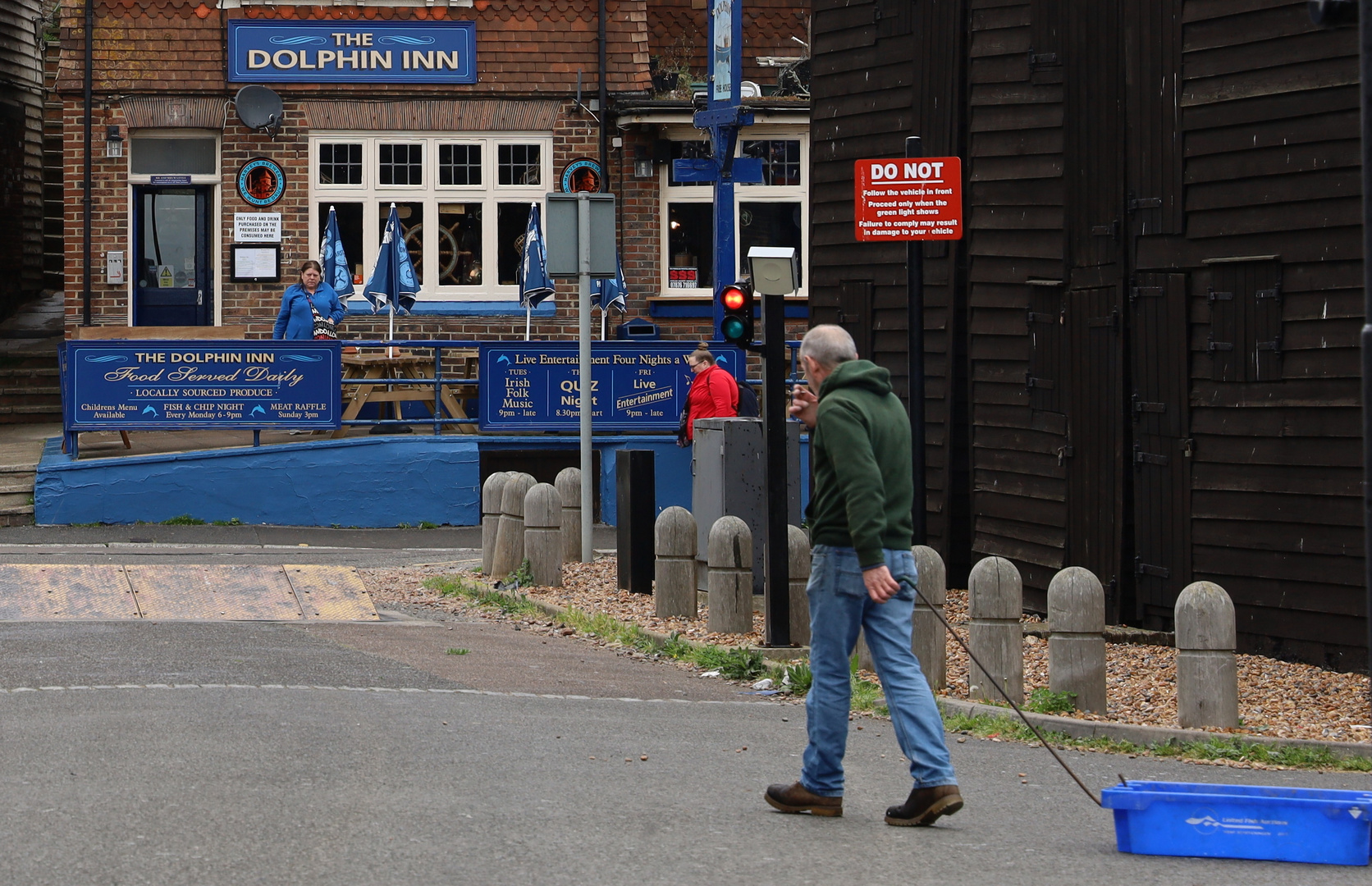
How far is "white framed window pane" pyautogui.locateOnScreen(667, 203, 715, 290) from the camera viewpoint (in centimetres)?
2211

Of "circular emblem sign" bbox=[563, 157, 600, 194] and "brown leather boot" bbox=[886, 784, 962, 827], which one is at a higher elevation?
"circular emblem sign" bbox=[563, 157, 600, 194]

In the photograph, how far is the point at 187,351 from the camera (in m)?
17.1

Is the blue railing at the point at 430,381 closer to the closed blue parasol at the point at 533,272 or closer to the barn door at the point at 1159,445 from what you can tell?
the closed blue parasol at the point at 533,272

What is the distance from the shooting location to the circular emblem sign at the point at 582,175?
2152 cm

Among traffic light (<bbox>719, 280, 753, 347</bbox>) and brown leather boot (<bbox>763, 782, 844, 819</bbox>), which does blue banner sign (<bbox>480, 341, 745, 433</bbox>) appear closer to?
traffic light (<bbox>719, 280, 753, 347</bbox>)


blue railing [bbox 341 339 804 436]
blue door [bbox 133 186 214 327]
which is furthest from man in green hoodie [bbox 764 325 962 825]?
blue door [bbox 133 186 214 327]

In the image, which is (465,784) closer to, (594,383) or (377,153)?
(594,383)

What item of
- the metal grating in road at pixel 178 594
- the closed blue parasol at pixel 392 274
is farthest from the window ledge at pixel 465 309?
the metal grating in road at pixel 178 594

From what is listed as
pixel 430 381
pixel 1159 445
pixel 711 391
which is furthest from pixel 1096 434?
pixel 430 381

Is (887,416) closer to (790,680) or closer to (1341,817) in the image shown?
(1341,817)

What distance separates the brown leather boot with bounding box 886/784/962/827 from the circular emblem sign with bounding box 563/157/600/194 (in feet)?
53.0

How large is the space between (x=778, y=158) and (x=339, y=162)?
5555mm

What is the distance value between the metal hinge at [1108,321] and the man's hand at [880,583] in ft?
19.4

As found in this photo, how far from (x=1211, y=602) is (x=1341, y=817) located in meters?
2.41
